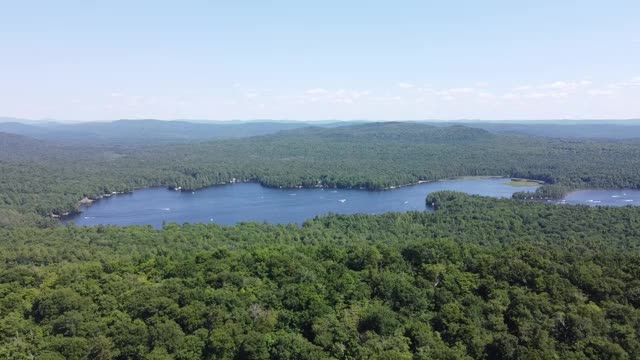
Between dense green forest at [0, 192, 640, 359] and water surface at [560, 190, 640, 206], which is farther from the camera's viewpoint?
water surface at [560, 190, 640, 206]

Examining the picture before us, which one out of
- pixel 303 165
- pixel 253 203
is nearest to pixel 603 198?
pixel 253 203

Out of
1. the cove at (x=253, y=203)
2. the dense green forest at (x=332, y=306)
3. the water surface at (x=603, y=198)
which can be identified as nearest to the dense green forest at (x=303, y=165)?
the water surface at (x=603, y=198)

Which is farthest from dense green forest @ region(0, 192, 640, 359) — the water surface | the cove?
the water surface

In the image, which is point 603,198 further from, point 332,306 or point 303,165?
point 332,306

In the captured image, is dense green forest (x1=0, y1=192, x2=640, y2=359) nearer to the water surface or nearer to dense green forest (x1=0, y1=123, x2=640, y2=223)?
A: dense green forest (x1=0, y1=123, x2=640, y2=223)

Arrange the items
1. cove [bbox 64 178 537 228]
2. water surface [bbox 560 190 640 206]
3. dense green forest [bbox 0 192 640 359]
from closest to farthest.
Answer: dense green forest [bbox 0 192 640 359]
cove [bbox 64 178 537 228]
water surface [bbox 560 190 640 206]

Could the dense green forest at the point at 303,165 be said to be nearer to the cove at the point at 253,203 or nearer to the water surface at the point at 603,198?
the water surface at the point at 603,198
